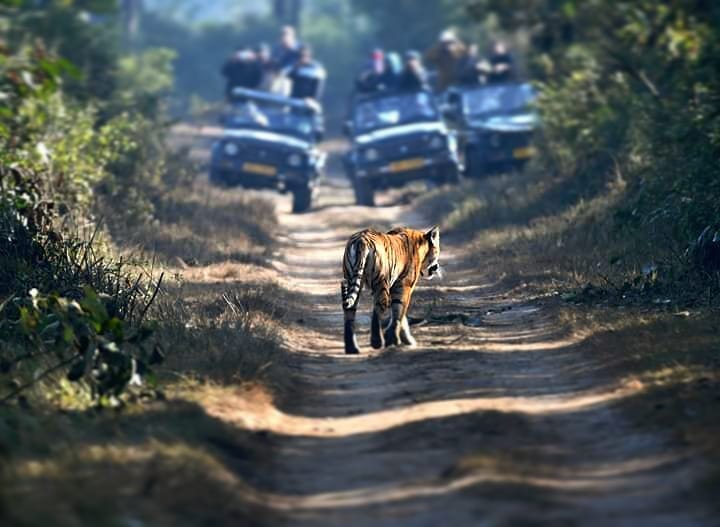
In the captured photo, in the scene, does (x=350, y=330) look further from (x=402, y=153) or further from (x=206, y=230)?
(x=402, y=153)

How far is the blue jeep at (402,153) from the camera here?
2859 centimetres

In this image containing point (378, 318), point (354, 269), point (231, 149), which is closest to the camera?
point (354, 269)

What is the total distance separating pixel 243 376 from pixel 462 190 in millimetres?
17111

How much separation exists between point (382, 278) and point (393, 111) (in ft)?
57.5

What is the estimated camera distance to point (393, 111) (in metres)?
29.9

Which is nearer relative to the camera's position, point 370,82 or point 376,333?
point 376,333

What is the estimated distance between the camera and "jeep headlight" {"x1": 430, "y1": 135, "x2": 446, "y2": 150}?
28.6 m

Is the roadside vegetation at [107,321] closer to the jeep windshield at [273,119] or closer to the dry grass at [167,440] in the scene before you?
the dry grass at [167,440]

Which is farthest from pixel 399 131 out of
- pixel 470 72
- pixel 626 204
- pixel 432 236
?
pixel 432 236

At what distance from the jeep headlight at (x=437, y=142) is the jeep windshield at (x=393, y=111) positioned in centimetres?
95

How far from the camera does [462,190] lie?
27.8 metres

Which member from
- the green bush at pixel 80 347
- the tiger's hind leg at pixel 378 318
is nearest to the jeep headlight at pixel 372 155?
the tiger's hind leg at pixel 378 318

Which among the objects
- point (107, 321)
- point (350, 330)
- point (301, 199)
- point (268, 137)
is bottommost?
point (350, 330)

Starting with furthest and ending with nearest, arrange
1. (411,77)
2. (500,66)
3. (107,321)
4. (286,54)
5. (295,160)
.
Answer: (286,54)
(500,66)
(411,77)
(295,160)
(107,321)
